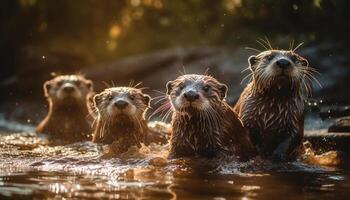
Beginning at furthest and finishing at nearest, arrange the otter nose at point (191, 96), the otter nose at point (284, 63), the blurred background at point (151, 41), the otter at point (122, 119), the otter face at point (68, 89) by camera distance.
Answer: the blurred background at point (151, 41), the otter face at point (68, 89), the otter at point (122, 119), the otter nose at point (284, 63), the otter nose at point (191, 96)

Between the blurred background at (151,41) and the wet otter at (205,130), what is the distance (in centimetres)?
273

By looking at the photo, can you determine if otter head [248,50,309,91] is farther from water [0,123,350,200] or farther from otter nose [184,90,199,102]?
otter nose [184,90,199,102]

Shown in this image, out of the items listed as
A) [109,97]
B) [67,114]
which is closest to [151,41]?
[67,114]

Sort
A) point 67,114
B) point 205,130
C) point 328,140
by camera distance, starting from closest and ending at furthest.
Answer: point 205,130 < point 328,140 < point 67,114

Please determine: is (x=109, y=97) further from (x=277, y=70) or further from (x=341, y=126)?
(x=341, y=126)

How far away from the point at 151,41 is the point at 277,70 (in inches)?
298

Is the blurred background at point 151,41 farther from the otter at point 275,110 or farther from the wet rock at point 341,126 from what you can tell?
the otter at point 275,110

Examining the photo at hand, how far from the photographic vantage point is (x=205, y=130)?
559cm

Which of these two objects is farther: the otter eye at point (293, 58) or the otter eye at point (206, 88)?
the otter eye at point (293, 58)

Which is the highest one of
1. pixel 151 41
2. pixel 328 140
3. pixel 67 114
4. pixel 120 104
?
pixel 151 41

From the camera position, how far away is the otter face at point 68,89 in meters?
8.12

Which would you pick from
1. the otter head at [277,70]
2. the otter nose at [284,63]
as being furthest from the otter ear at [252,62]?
the otter nose at [284,63]

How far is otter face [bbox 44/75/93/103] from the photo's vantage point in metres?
8.12

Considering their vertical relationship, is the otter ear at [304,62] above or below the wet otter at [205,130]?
above
